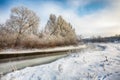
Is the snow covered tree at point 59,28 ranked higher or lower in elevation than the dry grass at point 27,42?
higher

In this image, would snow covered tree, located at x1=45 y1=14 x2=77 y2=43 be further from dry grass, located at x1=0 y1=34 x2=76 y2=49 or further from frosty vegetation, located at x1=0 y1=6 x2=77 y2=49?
dry grass, located at x1=0 y1=34 x2=76 y2=49

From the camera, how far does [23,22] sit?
28.3 meters

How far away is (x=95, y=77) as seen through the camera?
615 centimetres

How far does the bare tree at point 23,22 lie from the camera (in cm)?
2750

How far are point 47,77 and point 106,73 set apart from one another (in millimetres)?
2315

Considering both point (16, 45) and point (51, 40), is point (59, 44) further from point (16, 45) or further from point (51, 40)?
point (16, 45)


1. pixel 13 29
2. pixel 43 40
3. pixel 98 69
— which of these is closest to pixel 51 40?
pixel 43 40

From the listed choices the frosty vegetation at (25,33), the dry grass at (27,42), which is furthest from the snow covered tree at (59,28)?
the dry grass at (27,42)

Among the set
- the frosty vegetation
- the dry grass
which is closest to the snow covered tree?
the frosty vegetation

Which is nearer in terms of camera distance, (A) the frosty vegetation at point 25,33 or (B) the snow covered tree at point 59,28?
(A) the frosty vegetation at point 25,33

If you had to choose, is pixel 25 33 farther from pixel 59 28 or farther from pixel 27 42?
pixel 59 28

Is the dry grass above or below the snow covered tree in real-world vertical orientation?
below

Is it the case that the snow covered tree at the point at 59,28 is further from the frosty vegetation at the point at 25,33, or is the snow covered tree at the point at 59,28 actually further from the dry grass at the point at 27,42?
the dry grass at the point at 27,42

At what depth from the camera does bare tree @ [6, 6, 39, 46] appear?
27.5m
